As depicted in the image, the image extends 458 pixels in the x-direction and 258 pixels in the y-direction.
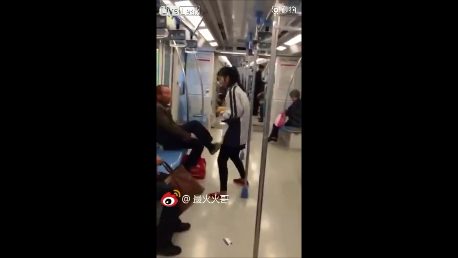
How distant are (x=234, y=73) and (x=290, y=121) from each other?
28 cm

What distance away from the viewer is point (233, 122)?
1.07 m

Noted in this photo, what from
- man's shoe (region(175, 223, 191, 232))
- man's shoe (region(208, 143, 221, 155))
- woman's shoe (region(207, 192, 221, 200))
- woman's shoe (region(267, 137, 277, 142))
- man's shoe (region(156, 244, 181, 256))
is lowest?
man's shoe (region(156, 244, 181, 256))

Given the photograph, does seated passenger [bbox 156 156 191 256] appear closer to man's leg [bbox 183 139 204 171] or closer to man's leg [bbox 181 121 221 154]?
man's leg [bbox 183 139 204 171]

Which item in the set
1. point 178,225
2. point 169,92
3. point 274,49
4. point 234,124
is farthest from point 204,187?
point 274,49

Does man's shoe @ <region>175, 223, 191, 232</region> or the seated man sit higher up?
the seated man

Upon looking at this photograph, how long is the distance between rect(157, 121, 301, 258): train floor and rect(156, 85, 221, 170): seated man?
0.04 meters

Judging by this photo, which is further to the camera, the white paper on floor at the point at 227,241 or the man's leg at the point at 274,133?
the white paper on floor at the point at 227,241

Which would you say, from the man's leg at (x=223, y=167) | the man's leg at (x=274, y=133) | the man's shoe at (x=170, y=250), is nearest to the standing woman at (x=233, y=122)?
the man's leg at (x=223, y=167)

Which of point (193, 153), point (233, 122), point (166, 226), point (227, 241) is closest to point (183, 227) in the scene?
point (166, 226)

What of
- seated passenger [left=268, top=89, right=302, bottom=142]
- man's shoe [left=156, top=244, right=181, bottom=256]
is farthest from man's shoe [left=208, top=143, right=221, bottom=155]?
man's shoe [left=156, top=244, right=181, bottom=256]

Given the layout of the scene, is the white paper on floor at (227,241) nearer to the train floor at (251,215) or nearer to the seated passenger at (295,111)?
the train floor at (251,215)

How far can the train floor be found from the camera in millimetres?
1008

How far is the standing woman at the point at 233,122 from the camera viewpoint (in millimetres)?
1022

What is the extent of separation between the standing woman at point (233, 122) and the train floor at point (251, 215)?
25 millimetres
